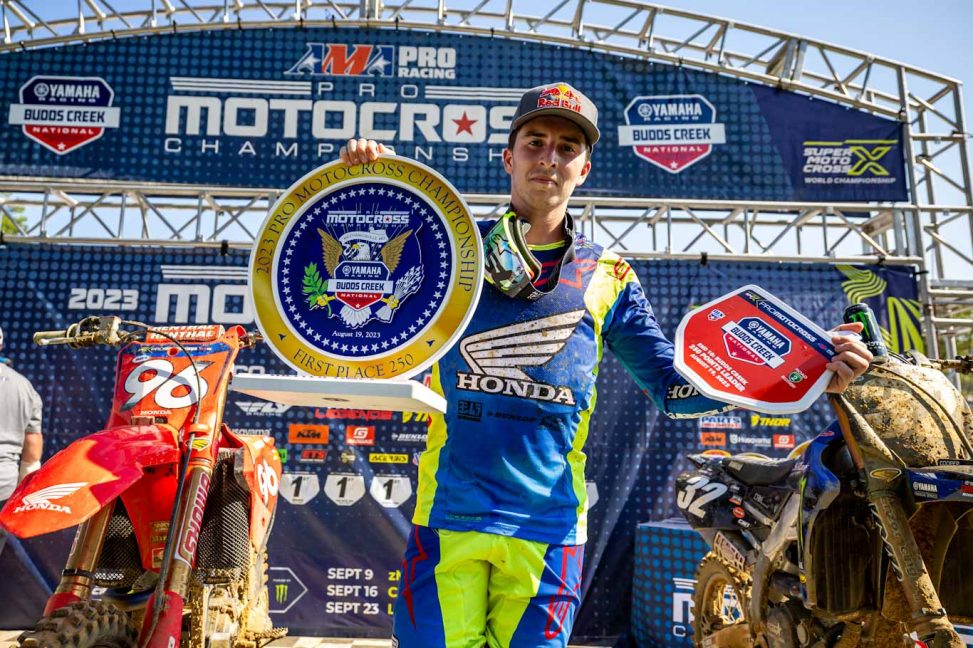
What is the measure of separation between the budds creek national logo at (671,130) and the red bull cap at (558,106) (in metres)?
→ 4.11

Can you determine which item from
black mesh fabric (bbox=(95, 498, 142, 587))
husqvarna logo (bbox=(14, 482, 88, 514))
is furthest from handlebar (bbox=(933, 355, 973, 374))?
black mesh fabric (bbox=(95, 498, 142, 587))

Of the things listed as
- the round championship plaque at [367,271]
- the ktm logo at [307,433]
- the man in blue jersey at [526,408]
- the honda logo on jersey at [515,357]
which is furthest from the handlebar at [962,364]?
the ktm logo at [307,433]

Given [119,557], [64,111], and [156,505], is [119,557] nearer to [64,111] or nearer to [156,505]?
[156,505]

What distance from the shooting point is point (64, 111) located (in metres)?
5.52

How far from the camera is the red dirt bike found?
2.09 m

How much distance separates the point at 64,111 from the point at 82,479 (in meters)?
4.48

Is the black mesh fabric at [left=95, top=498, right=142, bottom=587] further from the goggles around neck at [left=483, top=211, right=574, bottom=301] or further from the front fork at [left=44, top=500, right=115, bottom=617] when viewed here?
the goggles around neck at [left=483, top=211, right=574, bottom=301]

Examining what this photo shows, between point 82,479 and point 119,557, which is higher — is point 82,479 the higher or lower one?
the higher one

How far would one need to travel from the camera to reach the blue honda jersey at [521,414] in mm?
1481

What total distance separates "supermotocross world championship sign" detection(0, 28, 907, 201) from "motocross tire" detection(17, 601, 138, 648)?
3829 mm

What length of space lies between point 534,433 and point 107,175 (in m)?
5.13

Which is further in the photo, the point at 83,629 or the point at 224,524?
the point at 224,524

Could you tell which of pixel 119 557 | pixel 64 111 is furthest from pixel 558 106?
pixel 64 111

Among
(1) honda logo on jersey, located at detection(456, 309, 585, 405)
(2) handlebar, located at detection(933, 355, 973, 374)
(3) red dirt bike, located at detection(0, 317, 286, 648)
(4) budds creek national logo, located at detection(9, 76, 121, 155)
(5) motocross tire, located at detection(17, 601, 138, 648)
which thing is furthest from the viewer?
(4) budds creek national logo, located at detection(9, 76, 121, 155)
